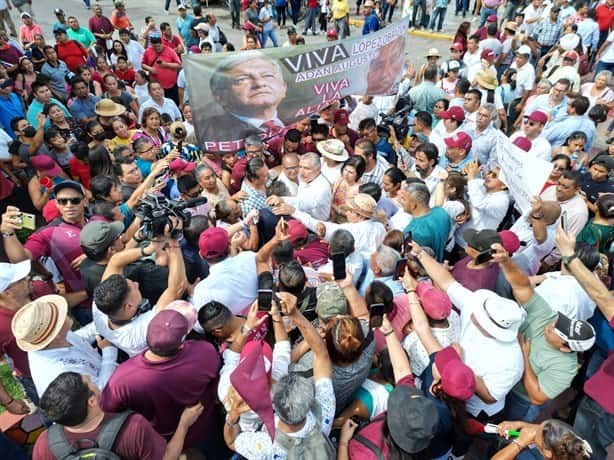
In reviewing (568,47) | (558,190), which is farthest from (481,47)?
(558,190)

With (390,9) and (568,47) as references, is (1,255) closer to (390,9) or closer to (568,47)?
(568,47)

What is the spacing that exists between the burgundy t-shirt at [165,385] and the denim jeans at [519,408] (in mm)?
2130

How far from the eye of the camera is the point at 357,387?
2.71 m

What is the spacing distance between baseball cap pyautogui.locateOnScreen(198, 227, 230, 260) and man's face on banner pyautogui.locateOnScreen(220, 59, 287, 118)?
2380mm

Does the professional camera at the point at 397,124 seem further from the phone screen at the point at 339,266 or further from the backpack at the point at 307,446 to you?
the backpack at the point at 307,446

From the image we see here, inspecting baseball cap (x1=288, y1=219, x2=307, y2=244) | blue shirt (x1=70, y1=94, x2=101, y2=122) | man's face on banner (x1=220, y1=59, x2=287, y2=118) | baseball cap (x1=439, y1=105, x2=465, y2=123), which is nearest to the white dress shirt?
baseball cap (x1=288, y1=219, x2=307, y2=244)

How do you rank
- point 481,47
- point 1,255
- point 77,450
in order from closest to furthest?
point 77,450
point 1,255
point 481,47

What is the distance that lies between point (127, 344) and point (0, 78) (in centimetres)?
637

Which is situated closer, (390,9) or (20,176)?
(20,176)

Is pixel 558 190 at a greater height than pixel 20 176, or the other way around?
pixel 558 190

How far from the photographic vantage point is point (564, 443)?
7.02ft

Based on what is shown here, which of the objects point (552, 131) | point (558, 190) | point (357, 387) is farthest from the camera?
point (552, 131)

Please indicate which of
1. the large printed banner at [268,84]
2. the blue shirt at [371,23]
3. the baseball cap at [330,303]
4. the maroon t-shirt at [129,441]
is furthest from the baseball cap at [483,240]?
the blue shirt at [371,23]

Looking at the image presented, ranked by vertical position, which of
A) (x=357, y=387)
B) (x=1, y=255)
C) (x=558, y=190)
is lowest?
(x=1, y=255)
